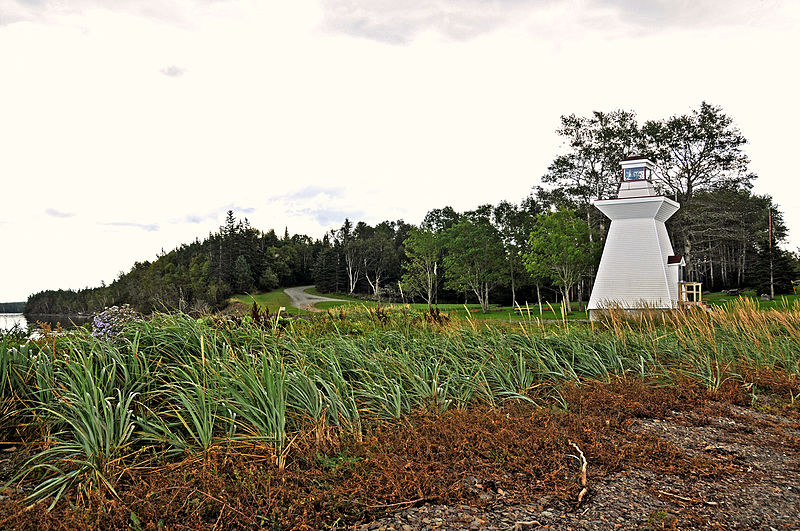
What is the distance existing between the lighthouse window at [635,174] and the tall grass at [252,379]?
1156cm

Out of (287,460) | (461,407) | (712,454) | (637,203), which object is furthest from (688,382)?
(637,203)

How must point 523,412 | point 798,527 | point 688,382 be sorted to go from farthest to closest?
point 688,382, point 523,412, point 798,527

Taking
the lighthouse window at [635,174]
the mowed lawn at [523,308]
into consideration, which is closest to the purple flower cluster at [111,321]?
the mowed lawn at [523,308]

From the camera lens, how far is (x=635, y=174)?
58.3 feet

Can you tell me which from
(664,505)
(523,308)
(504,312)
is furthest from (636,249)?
(664,505)

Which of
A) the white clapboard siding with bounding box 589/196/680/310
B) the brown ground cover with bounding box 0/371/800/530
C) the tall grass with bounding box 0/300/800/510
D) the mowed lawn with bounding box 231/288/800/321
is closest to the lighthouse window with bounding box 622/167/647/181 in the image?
the white clapboard siding with bounding box 589/196/680/310

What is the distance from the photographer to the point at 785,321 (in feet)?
Result: 28.7

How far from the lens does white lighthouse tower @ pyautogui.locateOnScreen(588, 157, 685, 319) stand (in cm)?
1716

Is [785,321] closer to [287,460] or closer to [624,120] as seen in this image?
[287,460]

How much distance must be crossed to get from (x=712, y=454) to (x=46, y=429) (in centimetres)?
501

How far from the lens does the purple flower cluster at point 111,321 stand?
18.1 feet

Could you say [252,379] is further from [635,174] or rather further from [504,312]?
[504,312]

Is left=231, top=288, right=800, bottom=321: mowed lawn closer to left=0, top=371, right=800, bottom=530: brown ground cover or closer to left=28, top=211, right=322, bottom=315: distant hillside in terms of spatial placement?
left=0, top=371, right=800, bottom=530: brown ground cover

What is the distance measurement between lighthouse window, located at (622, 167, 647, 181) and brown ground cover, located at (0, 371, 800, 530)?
597 inches
